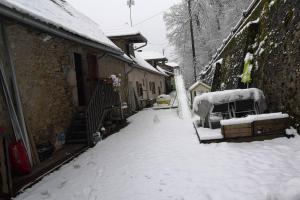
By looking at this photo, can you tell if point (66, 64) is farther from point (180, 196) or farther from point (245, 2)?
point (245, 2)

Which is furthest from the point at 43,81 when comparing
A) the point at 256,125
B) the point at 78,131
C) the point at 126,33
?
the point at 126,33

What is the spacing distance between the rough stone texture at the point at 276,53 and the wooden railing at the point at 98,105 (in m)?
4.27

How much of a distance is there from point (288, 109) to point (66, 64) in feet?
19.6

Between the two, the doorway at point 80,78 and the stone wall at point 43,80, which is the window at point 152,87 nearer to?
the doorway at point 80,78

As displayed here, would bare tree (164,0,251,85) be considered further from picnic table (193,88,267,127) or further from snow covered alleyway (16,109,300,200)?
snow covered alleyway (16,109,300,200)

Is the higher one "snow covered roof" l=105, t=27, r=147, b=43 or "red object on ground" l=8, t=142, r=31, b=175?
"snow covered roof" l=105, t=27, r=147, b=43

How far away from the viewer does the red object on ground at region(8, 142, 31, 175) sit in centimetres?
480

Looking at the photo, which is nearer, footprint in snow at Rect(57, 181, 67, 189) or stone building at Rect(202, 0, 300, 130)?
footprint in snow at Rect(57, 181, 67, 189)

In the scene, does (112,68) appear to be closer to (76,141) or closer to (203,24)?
(76,141)

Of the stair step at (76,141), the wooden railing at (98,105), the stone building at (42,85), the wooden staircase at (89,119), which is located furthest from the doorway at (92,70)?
the stair step at (76,141)

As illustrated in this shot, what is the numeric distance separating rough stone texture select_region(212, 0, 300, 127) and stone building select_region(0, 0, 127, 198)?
15.2ft

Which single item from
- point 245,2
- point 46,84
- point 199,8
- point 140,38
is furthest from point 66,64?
point 199,8

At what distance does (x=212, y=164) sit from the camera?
4848mm

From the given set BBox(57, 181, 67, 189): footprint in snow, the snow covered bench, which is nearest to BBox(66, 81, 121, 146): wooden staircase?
BBox(57, 181, 67, 189): footprint in snow
